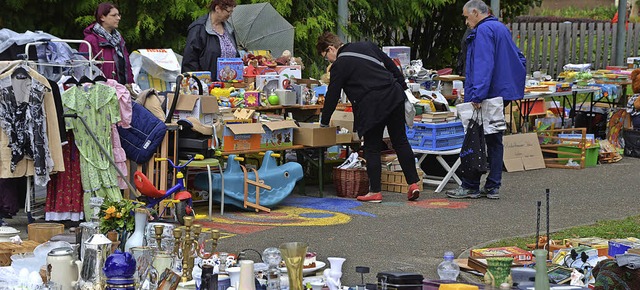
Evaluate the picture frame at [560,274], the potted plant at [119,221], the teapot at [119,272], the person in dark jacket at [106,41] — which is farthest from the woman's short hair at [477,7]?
the teapot at [119,272]

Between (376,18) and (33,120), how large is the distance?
890 cm

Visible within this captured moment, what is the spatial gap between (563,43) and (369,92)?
1234cm

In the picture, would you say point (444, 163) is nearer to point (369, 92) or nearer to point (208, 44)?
point (369, 92)

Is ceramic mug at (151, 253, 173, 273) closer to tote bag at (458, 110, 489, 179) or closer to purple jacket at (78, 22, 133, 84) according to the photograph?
purple jacket at (78, 22, 133, 84)

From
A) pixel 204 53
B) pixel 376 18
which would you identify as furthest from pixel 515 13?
pixel 204 53

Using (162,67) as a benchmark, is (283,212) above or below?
below

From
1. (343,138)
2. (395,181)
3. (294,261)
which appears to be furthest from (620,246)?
(395,181)

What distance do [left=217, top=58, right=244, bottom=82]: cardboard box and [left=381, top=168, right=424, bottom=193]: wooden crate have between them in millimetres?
1811

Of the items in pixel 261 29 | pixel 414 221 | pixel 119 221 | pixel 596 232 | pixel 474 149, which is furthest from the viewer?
pixel 261 29

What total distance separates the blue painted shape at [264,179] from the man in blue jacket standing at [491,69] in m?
1.84

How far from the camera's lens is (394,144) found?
34.4ft

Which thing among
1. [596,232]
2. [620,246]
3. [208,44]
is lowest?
[596,232]

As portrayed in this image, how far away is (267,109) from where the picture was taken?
35.5 ft

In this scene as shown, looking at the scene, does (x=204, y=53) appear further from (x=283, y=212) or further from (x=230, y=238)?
(x=230, y=238)
